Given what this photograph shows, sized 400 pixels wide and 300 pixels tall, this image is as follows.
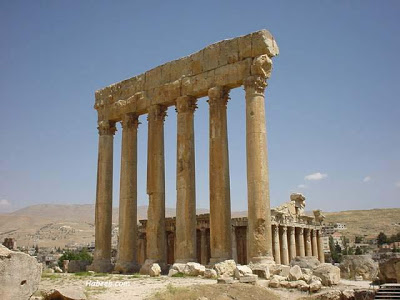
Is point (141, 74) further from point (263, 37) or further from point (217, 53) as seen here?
point (263, 37)

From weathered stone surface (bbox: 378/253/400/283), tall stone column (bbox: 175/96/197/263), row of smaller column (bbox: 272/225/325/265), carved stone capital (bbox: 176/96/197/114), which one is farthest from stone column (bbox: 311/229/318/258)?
weathered stone surface (bbox: 378/253/400/283)

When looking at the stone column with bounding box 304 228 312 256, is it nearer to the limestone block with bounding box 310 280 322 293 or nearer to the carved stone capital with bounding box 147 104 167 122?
the carved stone capital with bounding box 147 104 167 122

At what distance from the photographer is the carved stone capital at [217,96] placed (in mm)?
23484

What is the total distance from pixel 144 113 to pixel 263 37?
954 centimetres

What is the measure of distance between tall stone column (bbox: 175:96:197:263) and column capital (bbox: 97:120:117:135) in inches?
256

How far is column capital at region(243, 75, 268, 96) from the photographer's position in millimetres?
21953

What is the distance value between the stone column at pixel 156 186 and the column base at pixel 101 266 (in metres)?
3.89

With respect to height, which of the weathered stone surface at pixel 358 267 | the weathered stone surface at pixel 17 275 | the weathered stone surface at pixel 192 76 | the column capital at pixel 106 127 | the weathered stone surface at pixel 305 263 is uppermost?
the weathered stone surface at pixel 192 76

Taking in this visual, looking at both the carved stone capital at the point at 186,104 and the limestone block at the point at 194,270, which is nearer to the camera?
the limestone block at the point at 194,270

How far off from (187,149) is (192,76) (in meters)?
3.90

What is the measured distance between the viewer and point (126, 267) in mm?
26188

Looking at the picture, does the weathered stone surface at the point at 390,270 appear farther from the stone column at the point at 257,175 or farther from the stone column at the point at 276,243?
the stone column at the point at 276,243

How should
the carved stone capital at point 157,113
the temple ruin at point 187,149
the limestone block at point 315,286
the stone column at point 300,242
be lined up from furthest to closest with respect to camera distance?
the stone column at point 300,242 < the carved stone capital at point 157,113 < the temple ruin at point 187,149 < the limestone block at point 315,286

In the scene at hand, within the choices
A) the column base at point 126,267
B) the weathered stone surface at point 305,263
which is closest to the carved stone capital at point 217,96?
the weathered stone surface at point 305,263
